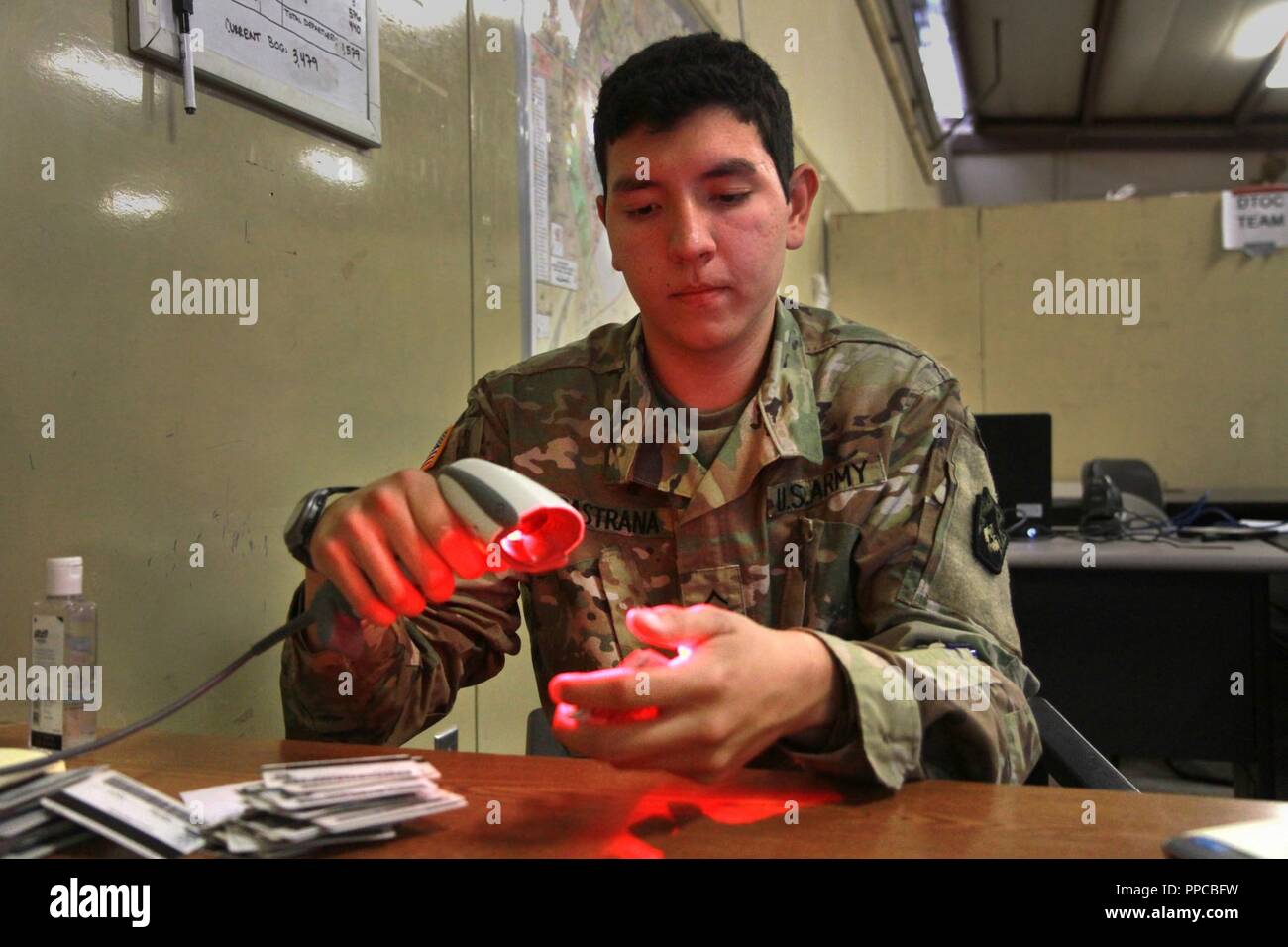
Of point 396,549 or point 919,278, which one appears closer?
point 396,549

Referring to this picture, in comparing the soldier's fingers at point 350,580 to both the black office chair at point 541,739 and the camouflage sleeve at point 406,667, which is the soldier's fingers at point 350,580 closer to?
the camouflage sleeve at point 406,667

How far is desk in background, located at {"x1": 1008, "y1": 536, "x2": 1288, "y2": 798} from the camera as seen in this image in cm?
209

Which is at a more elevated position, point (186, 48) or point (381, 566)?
point (186, 48)

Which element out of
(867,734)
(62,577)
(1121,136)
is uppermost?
(1121,136)

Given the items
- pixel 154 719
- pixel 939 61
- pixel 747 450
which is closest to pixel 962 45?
pixel 939 61

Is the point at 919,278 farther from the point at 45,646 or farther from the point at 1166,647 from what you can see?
the point at 45,646

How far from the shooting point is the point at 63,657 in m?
0.79

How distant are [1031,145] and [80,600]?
395 inches

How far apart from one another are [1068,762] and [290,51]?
111 cm

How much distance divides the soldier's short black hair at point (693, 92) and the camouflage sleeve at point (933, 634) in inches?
13.6

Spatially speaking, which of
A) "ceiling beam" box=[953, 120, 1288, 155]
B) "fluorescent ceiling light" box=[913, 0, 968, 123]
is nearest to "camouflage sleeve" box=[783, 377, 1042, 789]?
"fluorescent ceiling light" box=[913, 0, 968, 123]

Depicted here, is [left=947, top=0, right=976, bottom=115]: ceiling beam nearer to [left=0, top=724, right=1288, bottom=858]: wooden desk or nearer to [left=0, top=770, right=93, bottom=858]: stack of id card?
[left=0, top=724, right=1288, bottom=858]: wooden desk

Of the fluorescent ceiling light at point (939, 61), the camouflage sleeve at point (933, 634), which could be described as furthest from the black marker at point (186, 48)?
the fluorescent ceiling light at point (939, 61)

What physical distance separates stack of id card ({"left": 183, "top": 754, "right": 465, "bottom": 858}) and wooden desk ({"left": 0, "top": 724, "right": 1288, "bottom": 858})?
0.04ft
